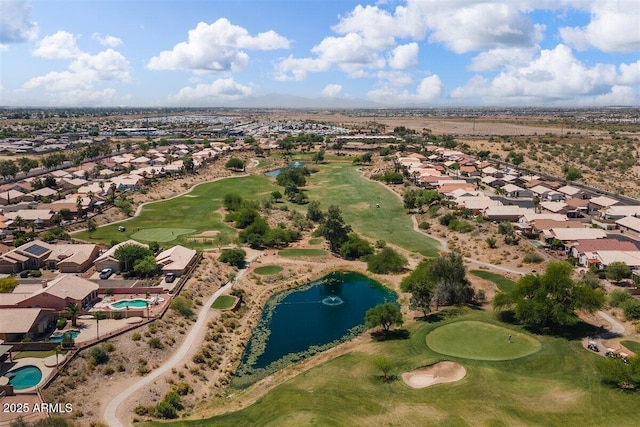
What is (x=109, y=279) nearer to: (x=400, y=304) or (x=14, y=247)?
(x=14, y=247)

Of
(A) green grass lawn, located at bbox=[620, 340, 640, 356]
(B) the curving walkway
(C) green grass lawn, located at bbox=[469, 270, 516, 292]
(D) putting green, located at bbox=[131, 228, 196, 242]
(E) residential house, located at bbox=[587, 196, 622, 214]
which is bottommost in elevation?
(B) the curving walkway

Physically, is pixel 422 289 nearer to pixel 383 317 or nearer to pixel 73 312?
pixel 383 317

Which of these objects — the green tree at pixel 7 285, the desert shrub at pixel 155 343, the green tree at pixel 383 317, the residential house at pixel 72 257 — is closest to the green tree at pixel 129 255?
the residential house at pixel 72 257

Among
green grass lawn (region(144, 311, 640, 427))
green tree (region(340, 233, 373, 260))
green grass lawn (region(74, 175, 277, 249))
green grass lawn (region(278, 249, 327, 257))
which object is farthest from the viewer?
green grass lawn (region(74, 175, 277, 249))

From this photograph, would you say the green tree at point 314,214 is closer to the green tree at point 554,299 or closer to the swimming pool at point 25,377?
the green tree at point 554,299

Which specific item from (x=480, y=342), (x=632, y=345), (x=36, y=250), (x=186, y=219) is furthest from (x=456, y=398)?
(x=186, y=219)

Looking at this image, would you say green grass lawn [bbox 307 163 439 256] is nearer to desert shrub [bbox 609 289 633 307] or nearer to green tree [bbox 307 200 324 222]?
green tree [bbox 307 200 324 222]

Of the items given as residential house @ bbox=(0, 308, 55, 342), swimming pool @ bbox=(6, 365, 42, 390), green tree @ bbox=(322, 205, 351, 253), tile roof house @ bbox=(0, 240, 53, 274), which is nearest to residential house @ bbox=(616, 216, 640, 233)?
green tree @ bbox=(322, 205, 351, 253)

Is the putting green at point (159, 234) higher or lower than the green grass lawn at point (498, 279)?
higher
